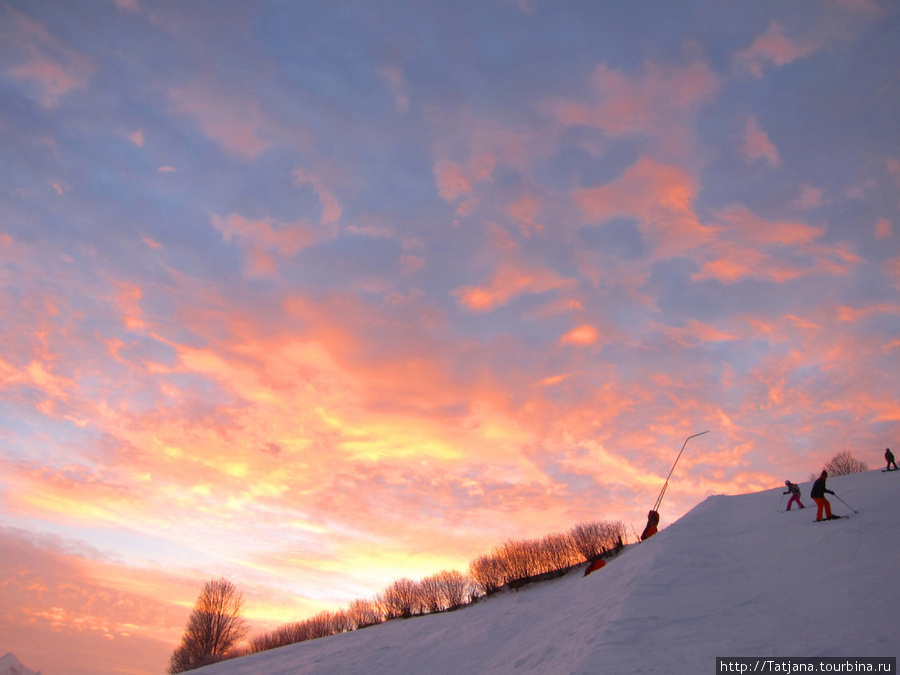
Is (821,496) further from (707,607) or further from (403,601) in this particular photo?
(403,601)

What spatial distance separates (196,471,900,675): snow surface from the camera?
Answer: 11.3 m

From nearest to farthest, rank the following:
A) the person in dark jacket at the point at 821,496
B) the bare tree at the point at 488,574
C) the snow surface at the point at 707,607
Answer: the snow surface at the point at 707,607 < the person in dark jacket at the point at 821,496 < the bare tree at the point at 488,574

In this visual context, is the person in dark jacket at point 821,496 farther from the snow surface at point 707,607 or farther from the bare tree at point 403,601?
the bare tree at point 403,601

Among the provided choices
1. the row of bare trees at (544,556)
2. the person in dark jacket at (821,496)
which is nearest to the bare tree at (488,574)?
the row of bare trees at (544,556)

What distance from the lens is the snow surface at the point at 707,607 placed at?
11.3m

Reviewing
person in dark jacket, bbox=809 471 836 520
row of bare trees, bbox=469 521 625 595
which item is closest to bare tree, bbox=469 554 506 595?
row of bare trees, bbox=469 521 625 595

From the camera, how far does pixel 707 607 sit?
14.0 m

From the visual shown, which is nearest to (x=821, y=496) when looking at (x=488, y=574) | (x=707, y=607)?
(x=707, y=607)

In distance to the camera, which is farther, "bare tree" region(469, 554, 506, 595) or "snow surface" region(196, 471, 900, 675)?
"bare tree" region(469, 554, 506, 595)

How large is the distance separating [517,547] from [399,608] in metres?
13.1

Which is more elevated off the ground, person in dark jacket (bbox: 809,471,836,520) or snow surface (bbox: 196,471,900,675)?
person in dark jacket (bbox: 809,471,836,520)

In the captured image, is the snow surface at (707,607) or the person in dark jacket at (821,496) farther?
the person in dark jacket at (821,496)

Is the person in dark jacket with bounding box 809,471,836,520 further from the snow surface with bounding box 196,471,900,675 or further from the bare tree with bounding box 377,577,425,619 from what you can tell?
the bare tree with bounding box 377,577,425,619

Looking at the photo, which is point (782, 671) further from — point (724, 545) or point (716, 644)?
point (724, 545)
